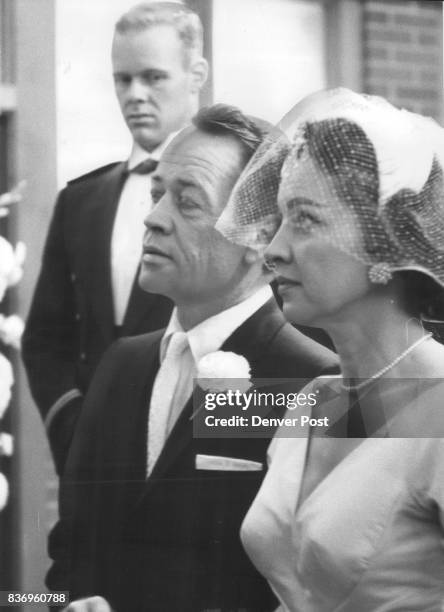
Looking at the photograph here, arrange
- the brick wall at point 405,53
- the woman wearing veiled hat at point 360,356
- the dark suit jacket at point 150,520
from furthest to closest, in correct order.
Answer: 1. the brick wall at point 405,53
2. the dark suit jacket at point 150,520
3. the woman wearing veiled hat at point 360,356

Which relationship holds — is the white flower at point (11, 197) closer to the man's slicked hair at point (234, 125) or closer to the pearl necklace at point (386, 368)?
the man's slicked hair at point (234, 125)

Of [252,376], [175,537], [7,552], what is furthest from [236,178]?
[7,552]

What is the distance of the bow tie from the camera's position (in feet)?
7.47

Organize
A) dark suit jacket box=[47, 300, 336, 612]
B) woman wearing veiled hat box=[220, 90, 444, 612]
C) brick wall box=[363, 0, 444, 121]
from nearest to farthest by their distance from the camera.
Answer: woman wearing veiled hat box=[220, 90, 444, 612]
dark suit jacket box=[47, 300, 336, 612]
brick wall box=[363, 0, 444, 121]

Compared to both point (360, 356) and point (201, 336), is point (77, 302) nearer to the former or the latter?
point (201, 336)

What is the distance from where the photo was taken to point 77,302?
2.28 m

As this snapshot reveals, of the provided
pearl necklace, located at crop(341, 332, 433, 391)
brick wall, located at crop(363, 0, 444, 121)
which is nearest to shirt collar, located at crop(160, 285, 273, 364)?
pearl necklace, located at crop(341, 332, 433, 391)

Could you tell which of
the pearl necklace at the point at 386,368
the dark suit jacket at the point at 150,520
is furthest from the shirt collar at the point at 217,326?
the pearl necklace at the point at 386,368

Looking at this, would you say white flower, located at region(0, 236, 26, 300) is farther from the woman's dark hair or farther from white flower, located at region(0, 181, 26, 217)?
the woman's dark hair

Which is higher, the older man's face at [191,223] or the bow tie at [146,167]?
the bow tie at [146,167]

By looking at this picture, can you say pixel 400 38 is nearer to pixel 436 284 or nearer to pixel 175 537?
pixel 436 284

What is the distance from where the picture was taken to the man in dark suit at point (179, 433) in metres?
2.23

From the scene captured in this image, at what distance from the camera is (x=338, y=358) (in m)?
2.29

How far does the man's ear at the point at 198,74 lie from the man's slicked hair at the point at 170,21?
0.7 inches
